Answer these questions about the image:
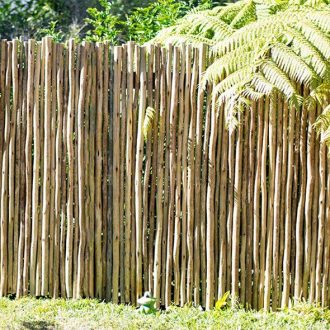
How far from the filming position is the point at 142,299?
5.55 metres

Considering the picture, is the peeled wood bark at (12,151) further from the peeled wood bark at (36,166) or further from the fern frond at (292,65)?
the fern frond at (292,65)

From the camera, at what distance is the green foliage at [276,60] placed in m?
5.26

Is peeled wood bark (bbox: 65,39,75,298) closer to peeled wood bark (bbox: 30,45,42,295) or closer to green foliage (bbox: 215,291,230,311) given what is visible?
peeled wood bark (bbox: 30,45,42,295)

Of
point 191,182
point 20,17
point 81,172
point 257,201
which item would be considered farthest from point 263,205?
point 20,17

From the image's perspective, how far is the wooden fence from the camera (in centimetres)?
563

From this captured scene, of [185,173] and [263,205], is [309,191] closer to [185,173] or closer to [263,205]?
[263,205]

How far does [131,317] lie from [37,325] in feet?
2.35

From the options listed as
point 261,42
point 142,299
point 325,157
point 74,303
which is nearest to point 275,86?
point 261,42

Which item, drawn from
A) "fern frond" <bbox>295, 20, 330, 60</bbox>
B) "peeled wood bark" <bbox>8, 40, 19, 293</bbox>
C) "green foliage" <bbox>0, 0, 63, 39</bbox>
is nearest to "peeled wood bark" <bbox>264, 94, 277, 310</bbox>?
"fern frond" <bbox>295, 20, 330, 60</bbox>

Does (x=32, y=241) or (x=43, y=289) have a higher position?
(x=32, y=241)

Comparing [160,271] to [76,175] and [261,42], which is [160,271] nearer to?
[76,175]

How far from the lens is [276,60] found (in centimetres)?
544

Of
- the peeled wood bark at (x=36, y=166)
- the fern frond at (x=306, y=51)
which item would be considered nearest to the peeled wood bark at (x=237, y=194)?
the fern frond at (x=306, y=51)

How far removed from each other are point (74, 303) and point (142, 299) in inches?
22.9
